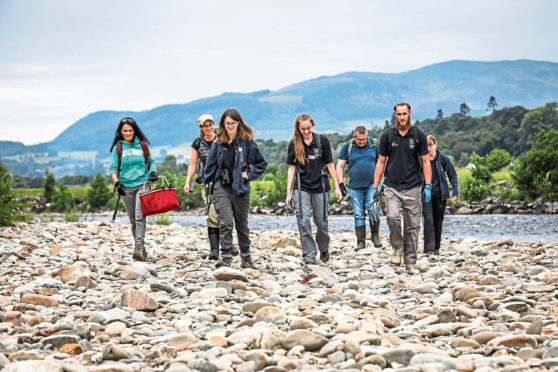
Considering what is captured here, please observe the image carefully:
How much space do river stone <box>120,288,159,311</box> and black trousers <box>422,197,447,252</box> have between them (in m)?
6.24

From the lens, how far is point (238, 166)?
953 cm

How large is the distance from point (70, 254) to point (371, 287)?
6.05 meters

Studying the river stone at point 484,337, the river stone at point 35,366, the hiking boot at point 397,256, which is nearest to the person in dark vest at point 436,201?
the hiking boot at point 397,256

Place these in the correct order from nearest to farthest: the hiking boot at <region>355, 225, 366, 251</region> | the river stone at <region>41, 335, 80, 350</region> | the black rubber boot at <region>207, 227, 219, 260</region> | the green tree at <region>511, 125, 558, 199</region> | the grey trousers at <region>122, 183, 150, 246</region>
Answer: the river stone at <region>41, 335, 80, 350</region>
the grey trousers at <region>122, 183, 150, 246</region>
the black rubber boot at <region>207, 227, 219, 260</region>
the hiking boot at <region>355, 225, 366, 251</region>
the green tree at <region>511, 125, 558, 199</region>

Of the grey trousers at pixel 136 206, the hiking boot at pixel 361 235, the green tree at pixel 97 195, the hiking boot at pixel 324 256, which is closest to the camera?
the grey trousers at pixel 136 206

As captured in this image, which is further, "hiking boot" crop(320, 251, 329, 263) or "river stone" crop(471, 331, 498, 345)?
"hiking boot" crop(320, 251, 329, 263)

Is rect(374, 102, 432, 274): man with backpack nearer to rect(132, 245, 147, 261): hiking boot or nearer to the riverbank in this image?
the riverbank

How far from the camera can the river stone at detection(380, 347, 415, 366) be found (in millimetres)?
4902

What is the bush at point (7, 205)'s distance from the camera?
1716 cm

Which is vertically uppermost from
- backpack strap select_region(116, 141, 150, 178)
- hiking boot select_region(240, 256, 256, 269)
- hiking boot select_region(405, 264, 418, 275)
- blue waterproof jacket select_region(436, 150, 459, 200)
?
backpack strap select_region(116, 141, 150, 178)

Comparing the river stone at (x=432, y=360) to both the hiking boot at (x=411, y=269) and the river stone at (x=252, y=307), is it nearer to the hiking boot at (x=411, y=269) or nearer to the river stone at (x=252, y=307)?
the river stone at (x=252, y=307)

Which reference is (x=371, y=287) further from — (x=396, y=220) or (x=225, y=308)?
(x=225, y=308)

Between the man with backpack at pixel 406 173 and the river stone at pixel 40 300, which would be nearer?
the river stone at pixel 40 300

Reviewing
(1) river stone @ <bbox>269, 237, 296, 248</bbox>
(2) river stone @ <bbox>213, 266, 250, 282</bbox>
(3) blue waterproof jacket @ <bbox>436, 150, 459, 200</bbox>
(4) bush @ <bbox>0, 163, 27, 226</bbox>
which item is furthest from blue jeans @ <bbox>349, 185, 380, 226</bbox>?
(4) bush @ <bbox>0, 163, 27, 226</bbox>
